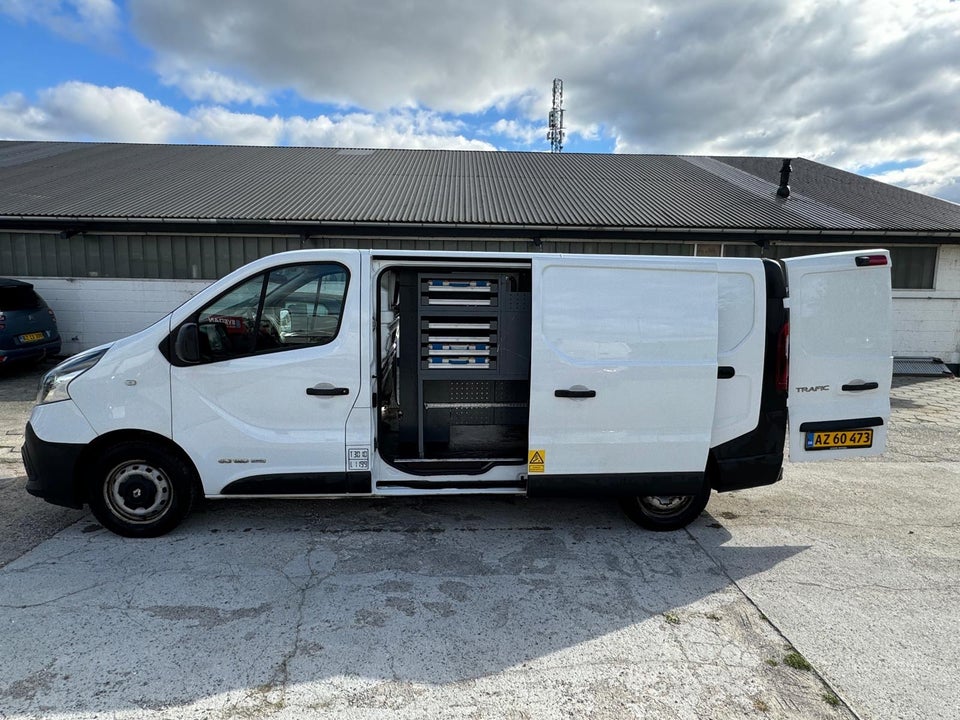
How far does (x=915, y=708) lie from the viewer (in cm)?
240

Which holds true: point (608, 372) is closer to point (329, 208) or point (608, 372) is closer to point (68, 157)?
point (329, 208)

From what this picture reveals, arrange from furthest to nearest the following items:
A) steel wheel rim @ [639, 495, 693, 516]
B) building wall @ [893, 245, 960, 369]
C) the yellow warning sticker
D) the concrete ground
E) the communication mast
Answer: the communication mast
building wall @ [893, 245, 960, 369]
steel wheel rim @ [639, 495, 693, 516]
the yellow warning sticker
the concrete ground

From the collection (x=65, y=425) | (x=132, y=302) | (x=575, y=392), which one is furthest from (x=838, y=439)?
(x=132, y=302)

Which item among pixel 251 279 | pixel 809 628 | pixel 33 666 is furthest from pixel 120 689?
pixel 809 628

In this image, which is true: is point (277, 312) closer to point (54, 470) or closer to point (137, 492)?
point (137, 492)

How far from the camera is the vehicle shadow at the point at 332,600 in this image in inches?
99.3

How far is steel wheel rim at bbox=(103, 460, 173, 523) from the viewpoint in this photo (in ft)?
12.4

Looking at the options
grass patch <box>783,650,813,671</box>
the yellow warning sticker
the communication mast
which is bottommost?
grass patch <box>783,650,813,671</box>

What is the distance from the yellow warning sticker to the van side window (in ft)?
5.21

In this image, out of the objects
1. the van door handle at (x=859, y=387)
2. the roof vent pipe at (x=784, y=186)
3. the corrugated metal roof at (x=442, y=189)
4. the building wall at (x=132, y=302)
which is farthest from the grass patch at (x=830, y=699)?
the roof vent pipe at (x=784, y=186)

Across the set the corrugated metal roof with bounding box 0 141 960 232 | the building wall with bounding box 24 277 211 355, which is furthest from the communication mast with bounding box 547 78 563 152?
the building wall with bounding box 24 277 211 355

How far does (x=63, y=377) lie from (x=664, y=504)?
14.3ft

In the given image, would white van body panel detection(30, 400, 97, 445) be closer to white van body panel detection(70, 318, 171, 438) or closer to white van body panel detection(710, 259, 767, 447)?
white van body panel detection(70, 318, 171, 438)

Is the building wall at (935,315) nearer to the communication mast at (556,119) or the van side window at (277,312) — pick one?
the van side window at (277,312)
